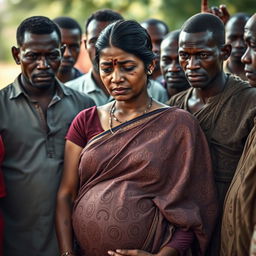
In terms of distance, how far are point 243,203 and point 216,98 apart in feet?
3.41

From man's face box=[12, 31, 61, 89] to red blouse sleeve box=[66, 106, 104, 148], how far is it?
0.57 m

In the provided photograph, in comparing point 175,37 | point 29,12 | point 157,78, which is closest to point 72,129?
point 175,37

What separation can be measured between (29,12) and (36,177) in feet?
48.8

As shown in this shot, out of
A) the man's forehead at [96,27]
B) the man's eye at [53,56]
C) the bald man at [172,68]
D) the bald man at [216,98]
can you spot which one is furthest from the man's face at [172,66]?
the man's eye at [53,56]

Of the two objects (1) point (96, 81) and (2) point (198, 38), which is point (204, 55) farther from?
(1) point (96, 81)

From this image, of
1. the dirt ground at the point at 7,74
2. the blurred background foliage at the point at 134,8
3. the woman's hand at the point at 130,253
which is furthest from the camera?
the dirt ground at the point at 7,74

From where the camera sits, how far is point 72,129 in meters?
3.52

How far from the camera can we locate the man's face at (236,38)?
5469mm

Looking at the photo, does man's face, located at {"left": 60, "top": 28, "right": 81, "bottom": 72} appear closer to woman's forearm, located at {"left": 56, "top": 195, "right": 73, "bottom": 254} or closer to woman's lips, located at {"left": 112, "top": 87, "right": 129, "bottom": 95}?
woman's lips, located at {"left": 112, "top": 87, "right": 129, "bottom": 95}

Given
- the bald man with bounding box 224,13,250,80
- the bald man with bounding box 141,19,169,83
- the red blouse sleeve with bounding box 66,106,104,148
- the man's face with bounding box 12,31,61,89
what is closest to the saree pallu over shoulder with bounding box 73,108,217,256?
the red blouse sleeve with bounding box 66,106,104,148

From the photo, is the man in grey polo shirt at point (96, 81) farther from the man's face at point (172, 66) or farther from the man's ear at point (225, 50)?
the man's ear at point (225, 50)

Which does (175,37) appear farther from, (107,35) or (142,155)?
(142,155)

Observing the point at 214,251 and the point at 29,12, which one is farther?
the point at 29,12

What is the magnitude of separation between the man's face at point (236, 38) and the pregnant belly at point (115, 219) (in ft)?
8.84
